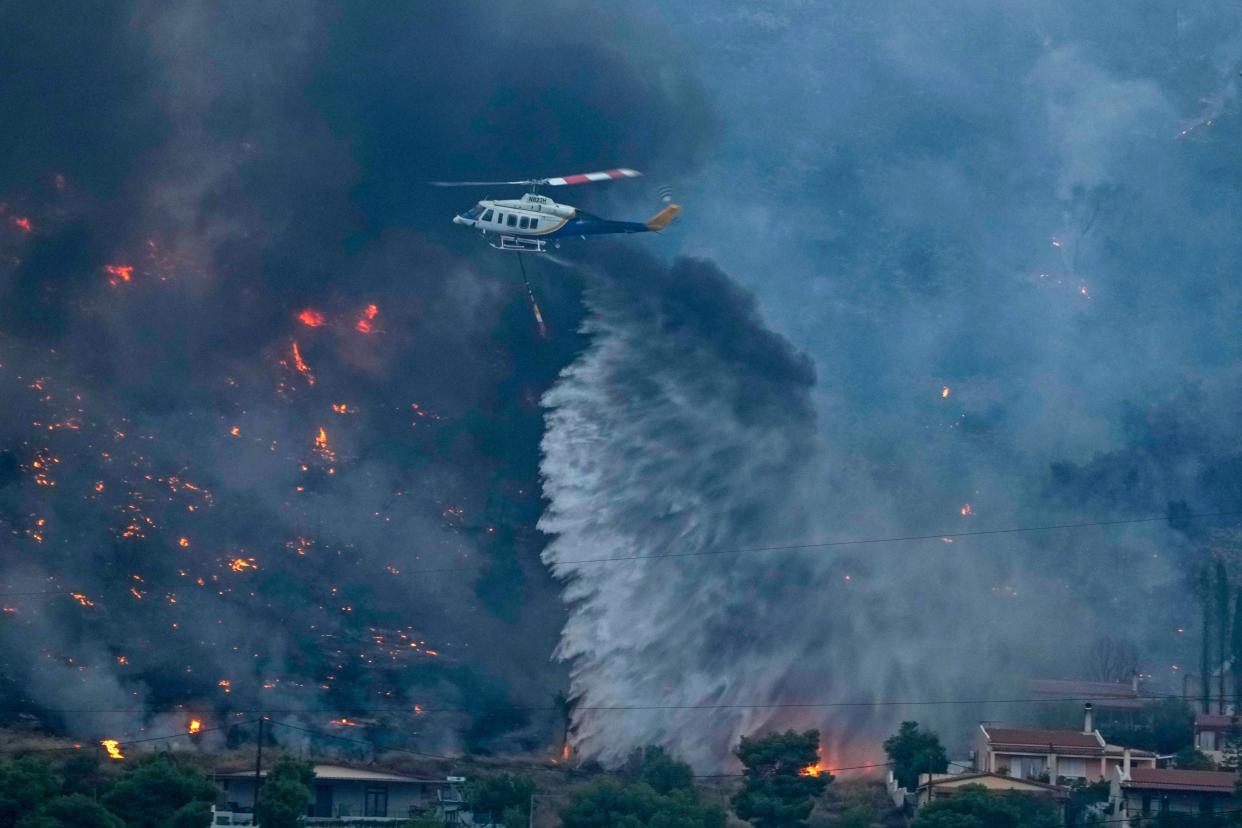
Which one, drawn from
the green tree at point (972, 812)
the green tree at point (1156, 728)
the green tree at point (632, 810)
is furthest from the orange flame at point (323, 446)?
the green tree at point (1156, 728)

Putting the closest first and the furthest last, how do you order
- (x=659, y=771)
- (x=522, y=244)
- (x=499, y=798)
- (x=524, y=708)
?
1. (x=499, y=798)
2. (x=659, y=771)
3. (x=522, y=244)
4. (x=524, y=708)

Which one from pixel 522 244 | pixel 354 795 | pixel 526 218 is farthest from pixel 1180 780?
pixel 526 218

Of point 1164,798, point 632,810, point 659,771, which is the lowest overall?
point 632,810

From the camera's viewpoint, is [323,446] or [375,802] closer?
[375,802]

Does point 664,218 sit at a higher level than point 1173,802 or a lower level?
higher

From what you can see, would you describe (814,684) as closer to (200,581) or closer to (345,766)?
(345,766)

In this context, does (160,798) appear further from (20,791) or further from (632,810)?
(632,810)

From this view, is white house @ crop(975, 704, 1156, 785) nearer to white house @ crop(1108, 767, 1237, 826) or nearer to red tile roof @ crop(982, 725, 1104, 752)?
red tile roof @ crop(982, 725, 1104, 752)

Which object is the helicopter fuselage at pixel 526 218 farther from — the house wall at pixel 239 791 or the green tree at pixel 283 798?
the house wall at pixel 239 791
